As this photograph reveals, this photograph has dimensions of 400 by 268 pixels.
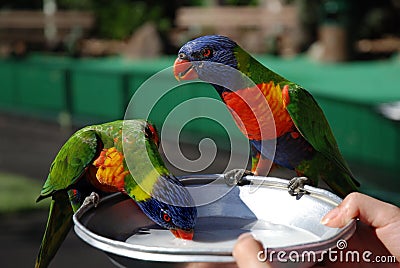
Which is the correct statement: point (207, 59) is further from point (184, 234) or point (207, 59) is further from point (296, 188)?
point (184, 234)

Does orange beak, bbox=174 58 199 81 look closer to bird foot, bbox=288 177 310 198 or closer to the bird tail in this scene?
bird foot, bbox=288 177 310 198

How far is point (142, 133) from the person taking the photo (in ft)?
5.73

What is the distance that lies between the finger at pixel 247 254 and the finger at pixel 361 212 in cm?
24

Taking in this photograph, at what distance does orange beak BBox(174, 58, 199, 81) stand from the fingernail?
24.4 inches

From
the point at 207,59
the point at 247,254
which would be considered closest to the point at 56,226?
the point at 207,59

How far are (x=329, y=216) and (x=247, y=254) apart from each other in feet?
1.01

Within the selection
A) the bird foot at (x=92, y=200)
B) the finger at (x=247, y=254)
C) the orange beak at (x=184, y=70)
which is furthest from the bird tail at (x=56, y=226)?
the finger at (x=247, y=254)

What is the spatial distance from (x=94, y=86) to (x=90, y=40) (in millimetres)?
11871

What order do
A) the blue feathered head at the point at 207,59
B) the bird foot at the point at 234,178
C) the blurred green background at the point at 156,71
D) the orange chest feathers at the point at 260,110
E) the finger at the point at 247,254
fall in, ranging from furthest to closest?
the blurred green background at the point at 156,71, the orange chest feathers at the point at 260,110, the blue feathered head at the point at 207,59, the bird foot at the point at 234,178, the finger at the point at 247,254

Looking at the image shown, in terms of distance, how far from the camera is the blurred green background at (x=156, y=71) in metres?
6.20

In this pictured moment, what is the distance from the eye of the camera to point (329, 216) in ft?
4.78

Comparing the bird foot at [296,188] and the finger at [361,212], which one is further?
the bird foot at [296,188]

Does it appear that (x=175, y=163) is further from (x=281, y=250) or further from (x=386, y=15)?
(x=386, y=15)

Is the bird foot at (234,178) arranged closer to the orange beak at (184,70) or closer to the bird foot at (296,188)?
the bird foot at (296,188)
